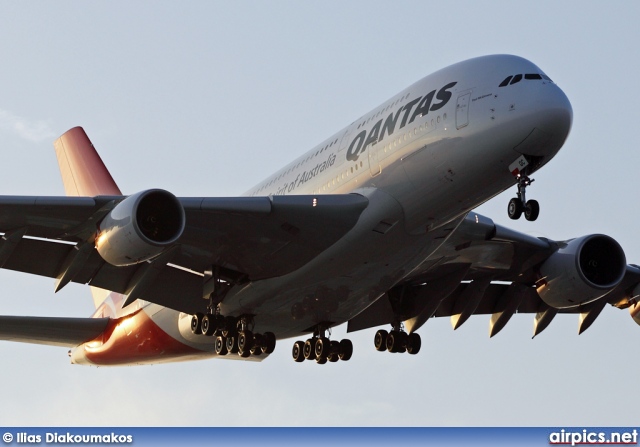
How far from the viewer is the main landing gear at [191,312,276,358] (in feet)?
101

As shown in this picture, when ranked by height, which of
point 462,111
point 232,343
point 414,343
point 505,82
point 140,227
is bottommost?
point 232,343

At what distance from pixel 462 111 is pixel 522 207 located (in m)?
2.50

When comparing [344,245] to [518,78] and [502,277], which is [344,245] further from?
[502,277]

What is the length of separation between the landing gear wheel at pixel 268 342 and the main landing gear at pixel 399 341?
3950 mm

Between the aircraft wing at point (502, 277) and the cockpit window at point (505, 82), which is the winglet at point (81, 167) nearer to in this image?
the aircraft wing at point (502, 277)

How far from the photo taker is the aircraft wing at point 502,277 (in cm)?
3216

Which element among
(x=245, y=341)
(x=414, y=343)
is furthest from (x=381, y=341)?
(x=245, y=341)

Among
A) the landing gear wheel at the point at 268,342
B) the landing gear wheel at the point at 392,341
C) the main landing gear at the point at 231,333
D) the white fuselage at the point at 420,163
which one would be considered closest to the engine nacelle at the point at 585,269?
the landing gear wheel at the point at 392,341

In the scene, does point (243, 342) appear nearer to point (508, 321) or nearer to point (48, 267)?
point (48, 267)

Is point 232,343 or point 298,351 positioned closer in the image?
point 232,343

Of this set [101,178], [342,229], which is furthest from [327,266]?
[101,178]

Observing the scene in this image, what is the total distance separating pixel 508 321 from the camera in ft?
120

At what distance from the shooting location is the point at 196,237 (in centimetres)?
2845

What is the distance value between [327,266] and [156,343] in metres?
8.17
